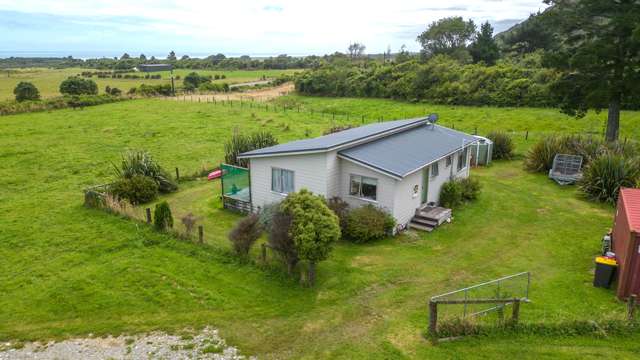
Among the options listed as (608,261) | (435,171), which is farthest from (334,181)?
(608,261)

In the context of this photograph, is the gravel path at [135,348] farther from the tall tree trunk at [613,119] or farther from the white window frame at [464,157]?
the tall tree trunk at [613,119]

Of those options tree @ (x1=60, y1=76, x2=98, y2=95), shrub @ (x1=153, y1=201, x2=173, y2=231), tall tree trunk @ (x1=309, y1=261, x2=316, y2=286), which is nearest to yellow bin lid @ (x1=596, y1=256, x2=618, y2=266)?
tall tree trunk @ (x1=309, y1=261, x2=316, y2=286)

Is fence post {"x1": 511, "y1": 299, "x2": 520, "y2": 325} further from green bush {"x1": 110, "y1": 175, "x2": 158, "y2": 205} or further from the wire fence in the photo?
green bush {"x1": 110, "y1": 175, "x2": 158, "y2": 205}

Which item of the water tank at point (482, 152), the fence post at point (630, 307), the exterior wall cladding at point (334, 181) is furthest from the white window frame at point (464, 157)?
the fence post at point (630, 307)

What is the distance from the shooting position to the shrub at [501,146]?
29.0m

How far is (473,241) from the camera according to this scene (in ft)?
54.3

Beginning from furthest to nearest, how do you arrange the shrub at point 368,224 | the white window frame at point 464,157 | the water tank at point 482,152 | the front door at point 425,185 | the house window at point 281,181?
the water tank at point 482,152
the white window frame at point 464,157
the front door at point 425,185
the house window at point 281,181
the shrub at point 368,224

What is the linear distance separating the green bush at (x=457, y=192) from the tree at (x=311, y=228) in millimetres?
8298

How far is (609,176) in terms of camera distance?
67.2 ft

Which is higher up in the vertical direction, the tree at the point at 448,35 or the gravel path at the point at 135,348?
the tree at the point at 448,35

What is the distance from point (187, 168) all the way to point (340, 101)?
1523 inches

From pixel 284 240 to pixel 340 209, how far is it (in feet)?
13.7

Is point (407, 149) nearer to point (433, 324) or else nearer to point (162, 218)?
point (433, 324)

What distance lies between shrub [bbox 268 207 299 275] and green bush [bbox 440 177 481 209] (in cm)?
914
